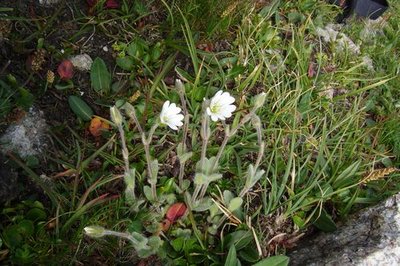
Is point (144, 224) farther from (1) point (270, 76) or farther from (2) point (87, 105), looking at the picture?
(1) point (270, 76)

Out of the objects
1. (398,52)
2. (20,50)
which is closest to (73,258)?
(20,50)

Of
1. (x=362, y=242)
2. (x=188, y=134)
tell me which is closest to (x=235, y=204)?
(x=188, y=134)

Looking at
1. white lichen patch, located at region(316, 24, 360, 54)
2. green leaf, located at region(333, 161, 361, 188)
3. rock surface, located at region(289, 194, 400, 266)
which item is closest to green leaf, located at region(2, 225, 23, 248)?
rock surface, located at region(289, 194, 400, 266)

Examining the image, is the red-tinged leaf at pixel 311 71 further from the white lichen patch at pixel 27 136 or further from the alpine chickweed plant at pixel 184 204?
the white lichen patch at pixel 27 136

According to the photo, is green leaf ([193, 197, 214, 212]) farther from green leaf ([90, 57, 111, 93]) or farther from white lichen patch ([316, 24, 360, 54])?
white lichen patch ([316, 24, 360, 54])

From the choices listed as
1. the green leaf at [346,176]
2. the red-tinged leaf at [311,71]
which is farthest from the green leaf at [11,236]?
the red-tinged leaf at [311,71]
